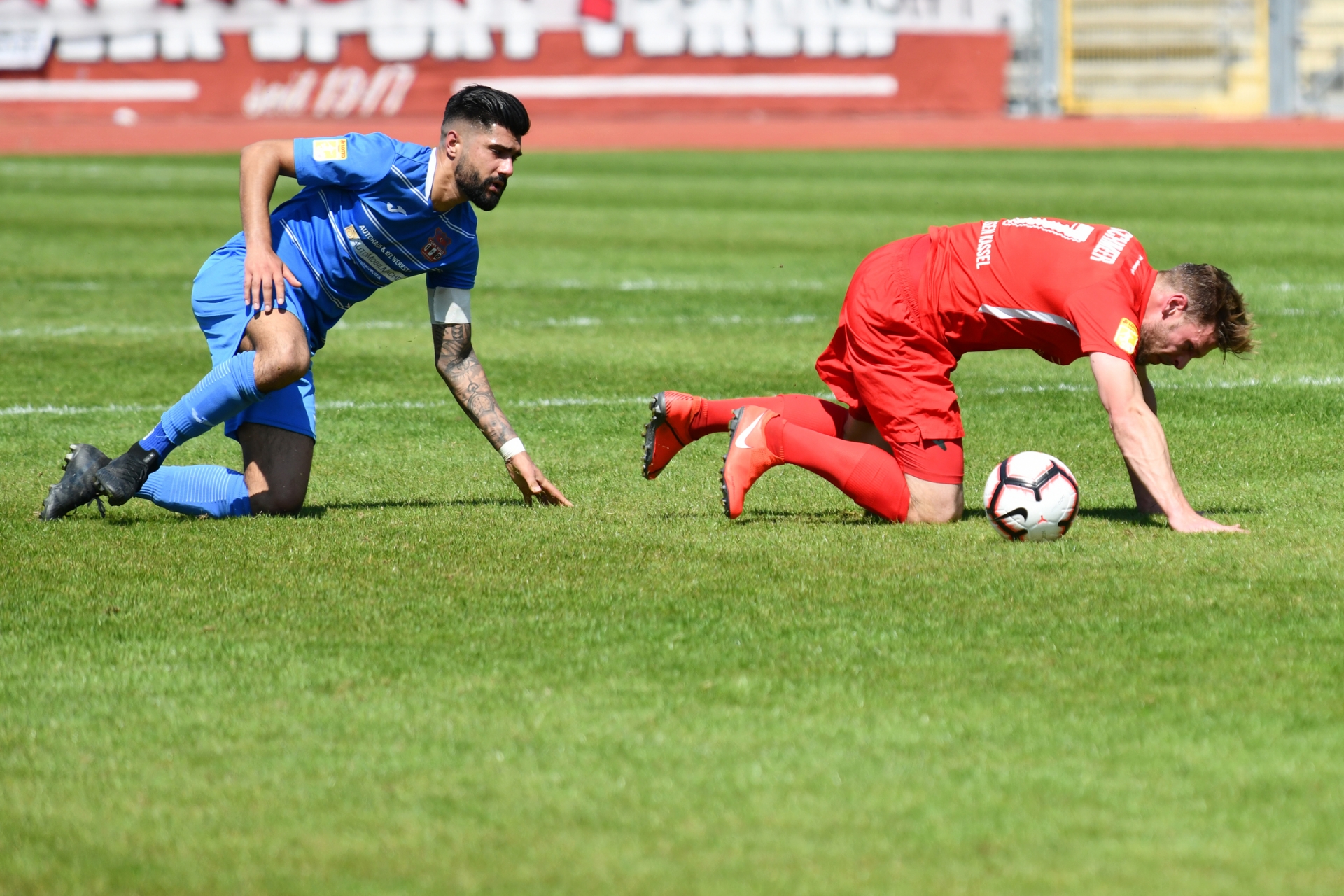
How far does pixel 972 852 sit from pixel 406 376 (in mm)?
6719

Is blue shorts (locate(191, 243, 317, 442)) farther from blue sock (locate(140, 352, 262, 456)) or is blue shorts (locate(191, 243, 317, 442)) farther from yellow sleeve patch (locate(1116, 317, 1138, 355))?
yellow sleeve patch (locate(1116, 317, 1138, 355))

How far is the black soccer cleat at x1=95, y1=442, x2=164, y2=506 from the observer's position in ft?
18.6

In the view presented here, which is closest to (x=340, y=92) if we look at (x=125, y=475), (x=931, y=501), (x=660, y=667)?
(x=125, y=475)

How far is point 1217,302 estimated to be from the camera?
5.35m

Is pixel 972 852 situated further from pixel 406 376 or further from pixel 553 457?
pixel 406 376

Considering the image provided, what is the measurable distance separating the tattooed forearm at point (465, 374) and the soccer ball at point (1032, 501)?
6.02ft

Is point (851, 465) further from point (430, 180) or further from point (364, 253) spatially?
point (364, 253)

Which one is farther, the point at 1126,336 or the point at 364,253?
the point at 364,253

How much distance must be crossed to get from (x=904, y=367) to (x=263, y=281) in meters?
2.22

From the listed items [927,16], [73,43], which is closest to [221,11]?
[73,43]

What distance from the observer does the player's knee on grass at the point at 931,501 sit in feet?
19.2

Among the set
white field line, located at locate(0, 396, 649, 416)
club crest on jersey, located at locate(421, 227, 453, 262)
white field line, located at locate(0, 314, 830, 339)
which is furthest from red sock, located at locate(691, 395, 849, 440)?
white field line, located at locate(0, 314, 830, 339)

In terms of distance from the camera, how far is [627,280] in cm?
1331

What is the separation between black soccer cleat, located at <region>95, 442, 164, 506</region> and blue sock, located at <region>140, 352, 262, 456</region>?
0.05 metres
